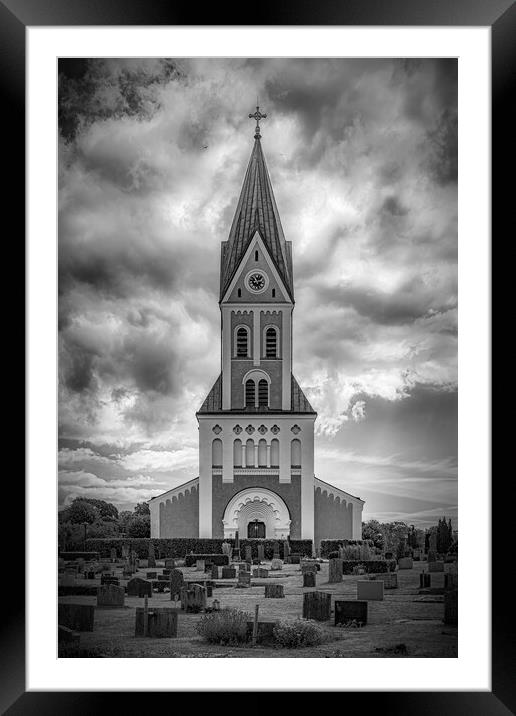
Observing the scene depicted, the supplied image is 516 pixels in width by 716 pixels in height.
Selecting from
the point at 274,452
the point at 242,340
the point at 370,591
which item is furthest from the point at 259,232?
the point at 370,591

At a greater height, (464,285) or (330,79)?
(330,79)

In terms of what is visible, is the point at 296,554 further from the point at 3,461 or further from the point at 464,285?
the point at 3,461

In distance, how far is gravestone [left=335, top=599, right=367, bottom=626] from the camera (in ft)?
33.5

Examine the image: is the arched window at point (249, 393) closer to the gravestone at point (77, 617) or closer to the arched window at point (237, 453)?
the arched window at point (237, 453)

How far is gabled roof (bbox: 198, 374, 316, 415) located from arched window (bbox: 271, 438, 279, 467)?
598mm

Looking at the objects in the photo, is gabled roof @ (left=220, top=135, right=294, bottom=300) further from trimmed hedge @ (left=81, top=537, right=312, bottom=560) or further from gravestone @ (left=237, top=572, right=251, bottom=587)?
gravestone @ (left=237, top=572, right=251, bottom=587)

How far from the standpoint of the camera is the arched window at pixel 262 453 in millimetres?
18984

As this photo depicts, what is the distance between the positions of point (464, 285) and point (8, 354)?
4.26 meters

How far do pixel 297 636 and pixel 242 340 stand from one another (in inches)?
411

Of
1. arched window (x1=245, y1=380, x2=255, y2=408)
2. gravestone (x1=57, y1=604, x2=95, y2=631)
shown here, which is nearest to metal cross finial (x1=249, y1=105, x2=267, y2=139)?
arched window (x1=245, y1=380, x2=255, y2=408)

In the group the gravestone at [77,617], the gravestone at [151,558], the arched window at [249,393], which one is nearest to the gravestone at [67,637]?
the gravestone at [77,617]

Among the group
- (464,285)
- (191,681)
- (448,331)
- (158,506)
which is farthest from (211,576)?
(464,285)

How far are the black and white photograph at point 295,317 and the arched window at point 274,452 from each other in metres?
2.12

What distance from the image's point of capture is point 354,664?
28.5 ft
